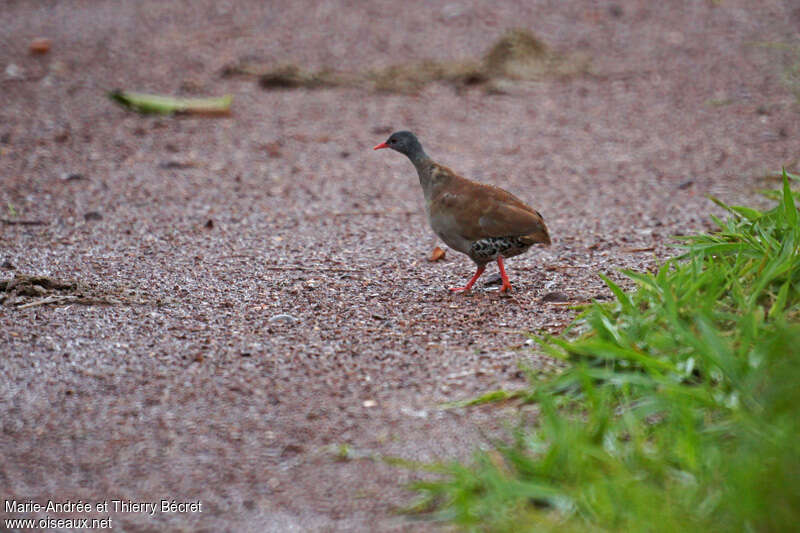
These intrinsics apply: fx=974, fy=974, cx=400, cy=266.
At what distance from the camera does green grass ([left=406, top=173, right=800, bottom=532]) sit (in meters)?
2.68

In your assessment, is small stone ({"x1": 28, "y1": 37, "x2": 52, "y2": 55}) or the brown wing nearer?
the brown wing

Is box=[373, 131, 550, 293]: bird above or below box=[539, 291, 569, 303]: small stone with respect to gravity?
above

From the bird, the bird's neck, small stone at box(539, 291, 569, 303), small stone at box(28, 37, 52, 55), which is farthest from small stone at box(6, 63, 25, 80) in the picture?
small stone at box(539, 291, 569, 303)

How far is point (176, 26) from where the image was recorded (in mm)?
11406

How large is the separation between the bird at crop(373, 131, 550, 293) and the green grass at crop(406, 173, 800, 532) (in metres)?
1.00

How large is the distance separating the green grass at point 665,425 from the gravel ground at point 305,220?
26 cm

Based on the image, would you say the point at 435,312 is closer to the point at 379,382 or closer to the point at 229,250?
the point at 379,382

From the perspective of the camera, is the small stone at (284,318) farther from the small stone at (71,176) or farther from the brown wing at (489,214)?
the small stone at (71,176)

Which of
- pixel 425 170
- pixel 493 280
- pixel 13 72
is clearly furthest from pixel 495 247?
pixel 13 72

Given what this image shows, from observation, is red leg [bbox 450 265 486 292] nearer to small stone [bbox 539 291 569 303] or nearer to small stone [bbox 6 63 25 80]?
small stone [bbox 539 291 569 303]

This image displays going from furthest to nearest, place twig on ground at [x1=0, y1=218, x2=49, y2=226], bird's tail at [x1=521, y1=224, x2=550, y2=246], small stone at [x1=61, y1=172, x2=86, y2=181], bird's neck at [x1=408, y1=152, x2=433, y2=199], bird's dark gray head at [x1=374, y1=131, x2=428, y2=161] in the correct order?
small stone at [x1=61, y1=172, x2=86, y2=181], twig on ground at [x1=0, y1=218, x2=49, y2=226], bird's dark gray head at [x1=374, y1=131, x2=428, y2=161], bird's neck at [x1=408, y1=152, x2=433, y2=199], bird's tail at [x1=521, y1=224, x2=550, y2=246]

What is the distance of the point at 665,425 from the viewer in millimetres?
3270

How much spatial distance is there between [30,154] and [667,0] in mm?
8025

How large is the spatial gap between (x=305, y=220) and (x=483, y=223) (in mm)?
1958
